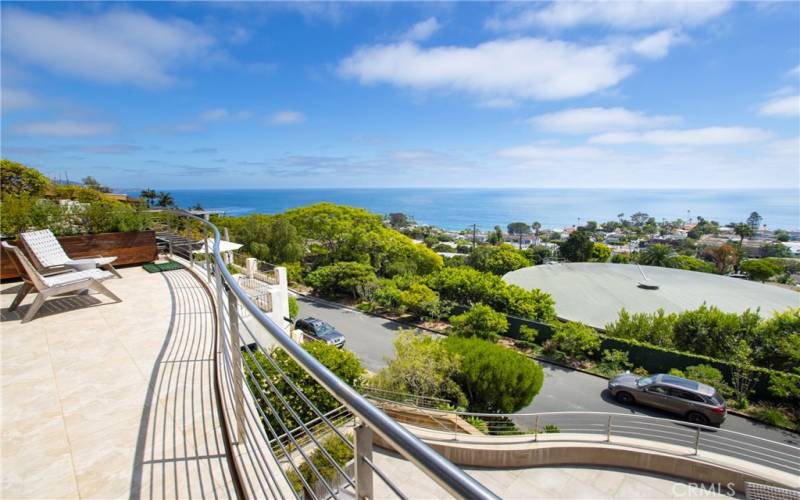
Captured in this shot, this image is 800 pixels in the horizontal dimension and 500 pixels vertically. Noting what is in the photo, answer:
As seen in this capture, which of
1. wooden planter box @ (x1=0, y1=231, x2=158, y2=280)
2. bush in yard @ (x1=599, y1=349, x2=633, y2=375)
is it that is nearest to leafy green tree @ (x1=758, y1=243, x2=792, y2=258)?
bush in yard @ (x1=599, y1=349, x2=633, y2=375)

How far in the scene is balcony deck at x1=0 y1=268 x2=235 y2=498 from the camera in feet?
→ 6.03

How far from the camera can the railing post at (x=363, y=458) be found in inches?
32.5

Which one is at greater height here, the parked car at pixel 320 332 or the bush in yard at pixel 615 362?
the parked car at pixel 320 332

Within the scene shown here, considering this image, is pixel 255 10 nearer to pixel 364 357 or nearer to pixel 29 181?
pixel 364 357

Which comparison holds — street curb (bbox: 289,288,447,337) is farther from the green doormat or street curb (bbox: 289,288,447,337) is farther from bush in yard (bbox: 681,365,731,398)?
the green doormat

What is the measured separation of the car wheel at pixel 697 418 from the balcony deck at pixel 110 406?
34.3 feet

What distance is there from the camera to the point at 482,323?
13766 mm

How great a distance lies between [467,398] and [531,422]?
164 centimetres

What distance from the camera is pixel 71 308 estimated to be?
4.21m

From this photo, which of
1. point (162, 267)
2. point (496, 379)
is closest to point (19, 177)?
point (162, 267)

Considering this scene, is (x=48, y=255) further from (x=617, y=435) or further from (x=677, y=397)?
(x=677, y=397)

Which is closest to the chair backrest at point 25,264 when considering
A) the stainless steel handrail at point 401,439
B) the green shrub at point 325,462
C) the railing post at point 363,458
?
Answer: the green shrub at point 325,462

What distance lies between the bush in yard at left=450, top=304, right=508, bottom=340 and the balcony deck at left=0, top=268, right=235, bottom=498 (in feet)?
36.7

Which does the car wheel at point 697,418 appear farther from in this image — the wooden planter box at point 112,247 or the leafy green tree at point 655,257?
the leafy green tree at point 655,257
